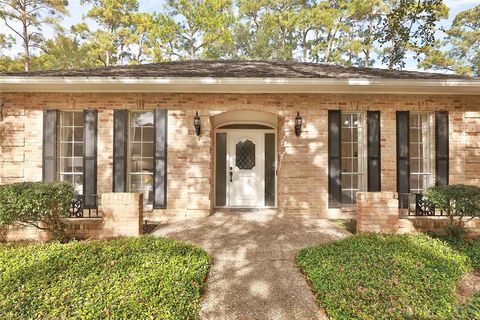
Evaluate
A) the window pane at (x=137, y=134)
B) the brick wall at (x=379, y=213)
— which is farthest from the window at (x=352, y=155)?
the window pane at (x=137, y=134)

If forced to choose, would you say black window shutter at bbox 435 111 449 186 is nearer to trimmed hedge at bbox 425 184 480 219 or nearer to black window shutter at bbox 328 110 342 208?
trimmed hedge at bbox 425 184 480 219

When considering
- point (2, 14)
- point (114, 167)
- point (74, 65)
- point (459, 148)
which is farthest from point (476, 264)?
point (2, 14)

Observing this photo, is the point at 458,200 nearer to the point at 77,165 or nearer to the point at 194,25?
the point at 77,165

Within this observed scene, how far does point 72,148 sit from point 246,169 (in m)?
4.91

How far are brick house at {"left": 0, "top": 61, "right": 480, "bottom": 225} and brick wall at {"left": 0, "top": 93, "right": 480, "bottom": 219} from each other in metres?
0.03

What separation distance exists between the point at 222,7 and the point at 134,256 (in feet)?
67.7

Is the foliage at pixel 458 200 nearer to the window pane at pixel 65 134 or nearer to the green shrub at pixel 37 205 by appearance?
the green shrub at pixel 37 205

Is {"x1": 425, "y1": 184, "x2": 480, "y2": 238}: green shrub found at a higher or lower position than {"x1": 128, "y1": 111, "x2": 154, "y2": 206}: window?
lower

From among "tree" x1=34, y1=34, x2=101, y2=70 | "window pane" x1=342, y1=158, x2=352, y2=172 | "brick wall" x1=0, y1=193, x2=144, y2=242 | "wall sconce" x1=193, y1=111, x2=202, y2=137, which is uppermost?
"tree" x1=34, y1=34, x2=101, y2=70

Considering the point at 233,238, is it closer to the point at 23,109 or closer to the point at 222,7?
the point at 23,109

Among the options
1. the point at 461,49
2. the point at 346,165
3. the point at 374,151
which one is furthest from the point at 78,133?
the point at 461,49

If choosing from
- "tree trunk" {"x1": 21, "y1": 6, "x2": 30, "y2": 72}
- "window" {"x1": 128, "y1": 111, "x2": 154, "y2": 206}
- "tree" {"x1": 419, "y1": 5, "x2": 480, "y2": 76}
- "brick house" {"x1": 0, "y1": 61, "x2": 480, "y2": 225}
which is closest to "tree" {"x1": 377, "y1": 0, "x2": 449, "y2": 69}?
"brick house" {"x1": 0, "y1": 61, "x2": 480, "y2": 225}

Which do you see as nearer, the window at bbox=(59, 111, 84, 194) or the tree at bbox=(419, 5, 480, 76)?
the window at bbox=(59, 111, 84, 194)

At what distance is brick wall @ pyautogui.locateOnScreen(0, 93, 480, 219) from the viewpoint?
6.42 meters
